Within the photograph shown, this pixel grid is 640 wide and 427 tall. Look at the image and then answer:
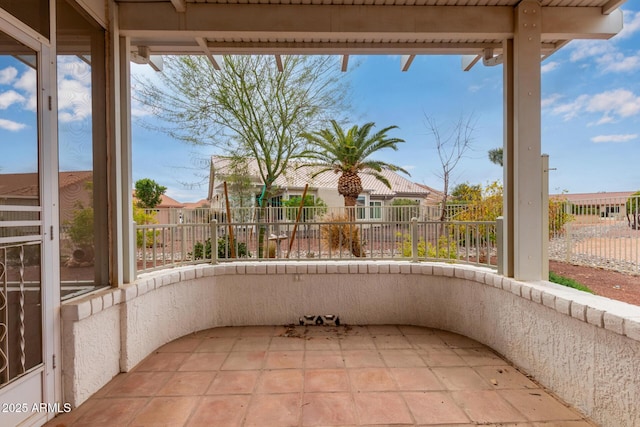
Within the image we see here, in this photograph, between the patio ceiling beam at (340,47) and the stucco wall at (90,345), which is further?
the patio ceiling beam at (340,47)

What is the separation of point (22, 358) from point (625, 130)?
1919 cm

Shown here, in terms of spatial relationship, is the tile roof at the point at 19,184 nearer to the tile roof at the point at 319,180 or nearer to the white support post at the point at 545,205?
the white support post at the point at 545,205

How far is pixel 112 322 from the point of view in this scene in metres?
2.49

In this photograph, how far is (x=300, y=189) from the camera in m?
12.8

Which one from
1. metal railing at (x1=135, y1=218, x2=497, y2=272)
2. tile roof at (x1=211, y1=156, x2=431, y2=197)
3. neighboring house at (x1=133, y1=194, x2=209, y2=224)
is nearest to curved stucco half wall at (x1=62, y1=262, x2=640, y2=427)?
metal railing at (x1=135, y1=218, x2=497, y2=272)

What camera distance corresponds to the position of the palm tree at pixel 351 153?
9430 mm

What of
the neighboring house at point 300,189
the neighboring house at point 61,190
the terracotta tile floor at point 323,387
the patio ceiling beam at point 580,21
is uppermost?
the patio ceiling beam at point 580,21

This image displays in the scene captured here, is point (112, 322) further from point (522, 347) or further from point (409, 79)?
point (409, 79)

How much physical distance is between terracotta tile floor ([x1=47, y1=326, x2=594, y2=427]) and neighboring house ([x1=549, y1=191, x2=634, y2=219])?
3.36m

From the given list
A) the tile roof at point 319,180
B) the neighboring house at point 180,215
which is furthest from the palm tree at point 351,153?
the neighboring house at point 180,215

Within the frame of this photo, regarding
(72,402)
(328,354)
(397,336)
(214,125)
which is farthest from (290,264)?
(214,125)

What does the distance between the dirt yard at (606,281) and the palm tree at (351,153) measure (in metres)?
5.05

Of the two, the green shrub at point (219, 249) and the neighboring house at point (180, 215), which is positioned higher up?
the neighboring house at point (180, 215)

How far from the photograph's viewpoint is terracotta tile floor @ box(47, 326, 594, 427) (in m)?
2.00
